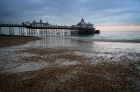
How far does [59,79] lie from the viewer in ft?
19.4

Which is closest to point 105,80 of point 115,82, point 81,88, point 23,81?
point 115,82

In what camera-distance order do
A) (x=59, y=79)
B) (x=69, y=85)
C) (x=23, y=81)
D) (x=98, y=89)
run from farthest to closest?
(x=59, y=79), (x=23, y=81), (x=69, y=85), (x=98, y=89)

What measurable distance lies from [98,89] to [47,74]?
3.39 m

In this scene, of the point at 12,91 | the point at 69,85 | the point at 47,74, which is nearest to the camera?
the point at 12,91

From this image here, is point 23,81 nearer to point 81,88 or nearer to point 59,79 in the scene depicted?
point 59,79

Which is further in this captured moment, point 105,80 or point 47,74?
point 47,74

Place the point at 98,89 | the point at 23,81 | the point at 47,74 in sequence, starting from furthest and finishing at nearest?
the point at 47,74, the point at 23,81, the point at 98,89

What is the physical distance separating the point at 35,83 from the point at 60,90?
1.55 m

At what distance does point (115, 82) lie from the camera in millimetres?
5523

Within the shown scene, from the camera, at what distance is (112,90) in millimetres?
4730

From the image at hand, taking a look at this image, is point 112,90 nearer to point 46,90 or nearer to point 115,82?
point 115,82

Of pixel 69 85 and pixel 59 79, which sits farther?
pixel 59 79

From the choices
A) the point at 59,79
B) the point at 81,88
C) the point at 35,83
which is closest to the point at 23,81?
Result: the point at 35,83

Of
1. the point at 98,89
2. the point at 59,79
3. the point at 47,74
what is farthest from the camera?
the point at 47,74
